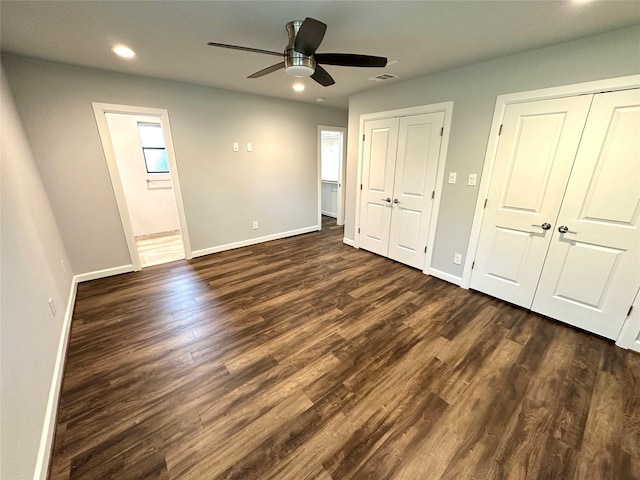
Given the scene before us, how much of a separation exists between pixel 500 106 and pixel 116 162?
4378 millimetres

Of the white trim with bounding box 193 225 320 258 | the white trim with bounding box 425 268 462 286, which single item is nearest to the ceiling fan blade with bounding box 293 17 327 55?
the white trim with bounding box 425 268 462 286

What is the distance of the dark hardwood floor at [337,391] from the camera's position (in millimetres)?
1316

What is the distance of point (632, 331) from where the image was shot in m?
2.06

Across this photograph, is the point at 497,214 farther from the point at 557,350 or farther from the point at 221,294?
the point at 221,294

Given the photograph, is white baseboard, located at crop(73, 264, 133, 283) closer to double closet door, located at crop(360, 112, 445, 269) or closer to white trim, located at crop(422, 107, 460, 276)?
double closet door, located at crop(360, 112, 445, 269)

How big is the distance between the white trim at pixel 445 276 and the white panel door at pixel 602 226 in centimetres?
88

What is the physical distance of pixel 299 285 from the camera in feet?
10.2

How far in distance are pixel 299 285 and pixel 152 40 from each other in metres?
2.73

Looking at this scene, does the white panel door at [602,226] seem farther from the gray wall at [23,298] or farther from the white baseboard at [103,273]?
the white baseboard at [103,273]

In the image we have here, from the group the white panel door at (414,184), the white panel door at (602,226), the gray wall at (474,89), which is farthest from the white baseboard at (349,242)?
the white panel door at (602,226)

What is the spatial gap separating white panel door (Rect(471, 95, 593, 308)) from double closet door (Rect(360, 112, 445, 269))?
0.71m

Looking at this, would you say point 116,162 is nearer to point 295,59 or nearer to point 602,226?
point 295,59

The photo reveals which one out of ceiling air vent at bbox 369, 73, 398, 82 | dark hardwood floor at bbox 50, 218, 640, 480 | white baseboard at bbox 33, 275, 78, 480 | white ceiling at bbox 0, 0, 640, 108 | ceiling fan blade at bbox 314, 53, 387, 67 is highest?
ceiling air vent at bbox 369, 73, 398, 82

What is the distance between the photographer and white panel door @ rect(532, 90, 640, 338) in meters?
1.92
